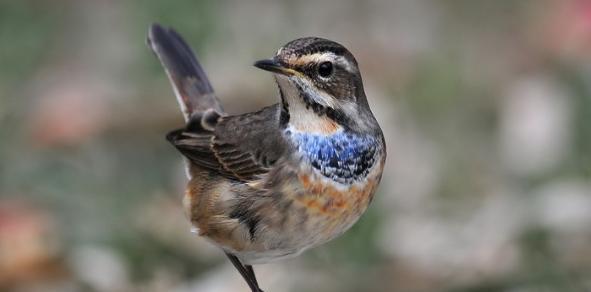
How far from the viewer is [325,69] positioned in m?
5.57

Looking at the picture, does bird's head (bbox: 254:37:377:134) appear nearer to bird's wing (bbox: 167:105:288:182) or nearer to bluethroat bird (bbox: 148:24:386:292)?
bluethroat bird (bbox: 148:24:386:292)

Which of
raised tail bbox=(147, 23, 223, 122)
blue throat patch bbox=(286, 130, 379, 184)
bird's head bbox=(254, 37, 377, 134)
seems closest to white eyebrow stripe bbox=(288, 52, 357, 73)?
bird's head bbox=(254, 37, 377, 134)

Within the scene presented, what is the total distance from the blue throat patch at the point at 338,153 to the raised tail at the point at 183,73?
3.60ft

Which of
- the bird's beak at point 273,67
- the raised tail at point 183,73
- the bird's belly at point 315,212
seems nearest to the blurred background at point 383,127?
the raised tail at point 183,73

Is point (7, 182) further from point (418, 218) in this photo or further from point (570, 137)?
point (570, 137)

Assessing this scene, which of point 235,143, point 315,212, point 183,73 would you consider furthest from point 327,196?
point 183,73

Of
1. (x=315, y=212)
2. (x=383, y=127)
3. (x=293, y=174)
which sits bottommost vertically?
(x=315, y=212)

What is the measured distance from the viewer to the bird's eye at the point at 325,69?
5539 mm

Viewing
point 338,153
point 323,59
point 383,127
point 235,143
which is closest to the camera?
point 323,59

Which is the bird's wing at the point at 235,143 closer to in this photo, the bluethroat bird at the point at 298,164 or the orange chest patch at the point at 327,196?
the bluethroat bird at the point at 298,164

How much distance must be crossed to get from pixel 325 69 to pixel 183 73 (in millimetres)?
1610

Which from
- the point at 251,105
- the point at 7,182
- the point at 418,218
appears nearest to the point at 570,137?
the point at 418,218

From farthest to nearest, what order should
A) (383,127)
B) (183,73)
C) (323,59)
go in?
(383,127), (183,73), (323,59)

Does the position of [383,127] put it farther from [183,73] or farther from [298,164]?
[298,164]
